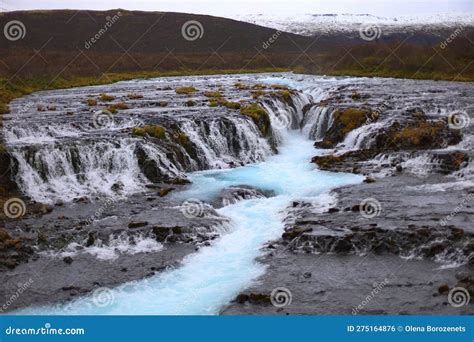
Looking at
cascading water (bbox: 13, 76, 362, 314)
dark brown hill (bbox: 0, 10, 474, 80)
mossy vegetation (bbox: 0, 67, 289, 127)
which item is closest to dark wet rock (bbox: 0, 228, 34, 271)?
cascading water (bbox: 13, 76, 362, 314)

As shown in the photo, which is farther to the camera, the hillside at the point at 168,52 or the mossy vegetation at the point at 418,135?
the hillside at the point at 168,52

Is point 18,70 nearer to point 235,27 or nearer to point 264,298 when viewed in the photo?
point 264,298

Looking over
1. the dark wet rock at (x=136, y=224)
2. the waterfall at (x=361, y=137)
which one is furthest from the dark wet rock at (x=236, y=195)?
the waterfall at (x=361, y=137)

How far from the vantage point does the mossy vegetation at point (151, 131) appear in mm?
27844

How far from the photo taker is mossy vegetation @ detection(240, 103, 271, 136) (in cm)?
3400

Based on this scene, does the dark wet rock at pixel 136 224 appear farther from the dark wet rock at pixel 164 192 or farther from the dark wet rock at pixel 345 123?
the dark wet rock at pixel 345 123

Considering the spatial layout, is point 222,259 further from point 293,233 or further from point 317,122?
point 317,122

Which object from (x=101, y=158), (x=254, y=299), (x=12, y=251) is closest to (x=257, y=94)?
(x=101, y=158)

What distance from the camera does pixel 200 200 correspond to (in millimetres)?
21297

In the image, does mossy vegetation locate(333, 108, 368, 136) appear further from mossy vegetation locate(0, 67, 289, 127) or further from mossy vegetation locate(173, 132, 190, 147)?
mossy vegetation locate(0, 67, 289, 127)

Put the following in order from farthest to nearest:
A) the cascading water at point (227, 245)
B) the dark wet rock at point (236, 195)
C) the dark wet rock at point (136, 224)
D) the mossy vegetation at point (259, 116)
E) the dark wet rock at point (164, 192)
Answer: the mossy vegetation at point (259, 116) < the dark wet rock at point (164, 192) < the dark wet rock at point (236, 195) < the dark wet rock at point (136, 224) < the cascading water at point (227, 245)

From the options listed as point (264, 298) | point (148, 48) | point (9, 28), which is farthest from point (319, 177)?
point (9, 28)

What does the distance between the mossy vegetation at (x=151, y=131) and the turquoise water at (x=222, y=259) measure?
3435 mm

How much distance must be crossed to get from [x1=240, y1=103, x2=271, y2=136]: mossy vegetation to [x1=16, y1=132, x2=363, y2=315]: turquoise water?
7.72m
